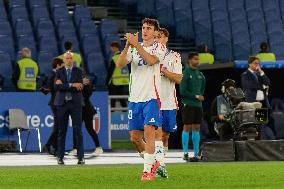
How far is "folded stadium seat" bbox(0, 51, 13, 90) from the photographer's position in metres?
26.3

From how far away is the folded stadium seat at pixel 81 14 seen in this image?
29.6 m

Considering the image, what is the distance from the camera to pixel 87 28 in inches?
1152

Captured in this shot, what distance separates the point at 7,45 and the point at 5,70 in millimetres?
985

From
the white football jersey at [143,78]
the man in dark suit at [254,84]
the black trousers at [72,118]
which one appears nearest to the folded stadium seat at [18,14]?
the man in dark suit at [254,84]

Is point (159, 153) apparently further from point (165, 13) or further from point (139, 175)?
point (165, 13)

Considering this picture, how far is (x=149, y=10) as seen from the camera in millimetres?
32188

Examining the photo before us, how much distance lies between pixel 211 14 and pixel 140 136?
62.8ft

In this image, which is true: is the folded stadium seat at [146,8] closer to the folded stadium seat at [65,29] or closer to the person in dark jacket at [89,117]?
the folded stadium seat at [65,29]

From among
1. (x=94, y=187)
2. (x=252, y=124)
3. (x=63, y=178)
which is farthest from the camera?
(x=252, y=124)

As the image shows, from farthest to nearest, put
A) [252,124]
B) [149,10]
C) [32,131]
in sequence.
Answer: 1. [149,10]
2. [32,131]
3. [252,124]

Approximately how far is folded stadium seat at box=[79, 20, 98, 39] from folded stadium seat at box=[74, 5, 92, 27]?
221mm

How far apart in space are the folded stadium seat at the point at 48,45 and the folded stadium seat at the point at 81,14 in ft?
5.69

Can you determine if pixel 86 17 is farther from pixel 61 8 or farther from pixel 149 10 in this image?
pixel 149 10

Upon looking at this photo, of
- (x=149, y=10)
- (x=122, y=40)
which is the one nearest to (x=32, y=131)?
(x=122, y=40)
